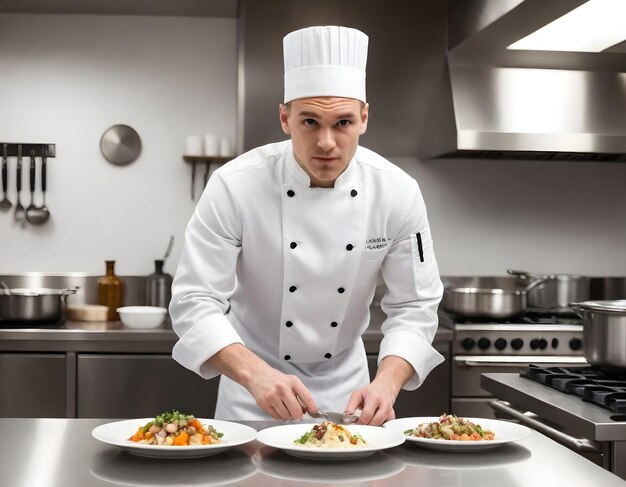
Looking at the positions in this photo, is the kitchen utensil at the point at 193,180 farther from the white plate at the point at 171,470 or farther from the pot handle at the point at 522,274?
the white plate at the point at 171,470

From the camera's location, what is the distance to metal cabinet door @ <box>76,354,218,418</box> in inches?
145

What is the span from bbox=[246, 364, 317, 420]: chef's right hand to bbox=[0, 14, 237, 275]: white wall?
2654 millimetres

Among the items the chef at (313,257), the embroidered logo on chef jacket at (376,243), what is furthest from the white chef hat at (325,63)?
the embroidered logo on chef jacket at (376,243)

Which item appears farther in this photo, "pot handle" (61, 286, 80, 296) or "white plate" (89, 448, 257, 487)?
"pot handle" (61, 286, 80, 296)

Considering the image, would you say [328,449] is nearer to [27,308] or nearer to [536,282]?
[27,308]

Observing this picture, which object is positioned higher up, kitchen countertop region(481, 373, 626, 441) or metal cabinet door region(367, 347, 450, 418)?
kitchen countertop region(481, 373, 626, 441)

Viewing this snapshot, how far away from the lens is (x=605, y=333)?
2.41m

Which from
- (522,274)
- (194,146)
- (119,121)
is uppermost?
(119,121)

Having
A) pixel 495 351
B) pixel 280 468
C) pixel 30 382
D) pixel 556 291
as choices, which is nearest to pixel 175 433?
pixel 280 468

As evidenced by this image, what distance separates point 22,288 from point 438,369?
2.13 m

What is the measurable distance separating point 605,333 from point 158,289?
241 cm

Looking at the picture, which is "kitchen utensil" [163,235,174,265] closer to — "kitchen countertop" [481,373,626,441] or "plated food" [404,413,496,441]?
"kitchen countertop" [481,373,626,441]

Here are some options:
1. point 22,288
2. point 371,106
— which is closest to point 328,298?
point 371,106

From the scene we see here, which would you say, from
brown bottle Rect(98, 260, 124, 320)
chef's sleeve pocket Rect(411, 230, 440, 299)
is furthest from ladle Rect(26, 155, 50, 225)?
chef's sleeve pocket Rect(411, 230, 440, 299)
